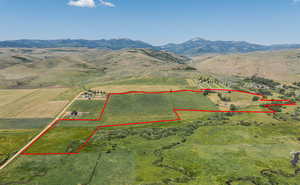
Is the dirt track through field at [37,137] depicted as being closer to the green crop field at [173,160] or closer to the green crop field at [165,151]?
the green crop field at [165,151]

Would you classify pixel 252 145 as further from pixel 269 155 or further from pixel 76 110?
pixel 76 110

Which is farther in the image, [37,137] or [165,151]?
[37,137]

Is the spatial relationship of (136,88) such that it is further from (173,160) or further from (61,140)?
(173,160)

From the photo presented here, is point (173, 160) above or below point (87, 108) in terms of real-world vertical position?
below

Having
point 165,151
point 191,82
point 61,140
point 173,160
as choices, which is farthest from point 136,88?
point 173,160

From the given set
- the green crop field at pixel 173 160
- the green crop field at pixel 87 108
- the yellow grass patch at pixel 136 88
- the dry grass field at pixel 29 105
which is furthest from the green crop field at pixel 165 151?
the yellow grass patch at pixel 136 88

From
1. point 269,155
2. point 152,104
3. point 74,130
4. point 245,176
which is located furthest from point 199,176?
point 152,104

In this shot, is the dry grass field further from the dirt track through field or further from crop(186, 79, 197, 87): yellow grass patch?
crop(186, 79, 197, 87): yellow grass patch

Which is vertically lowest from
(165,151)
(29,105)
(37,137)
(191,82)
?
(37,137)
